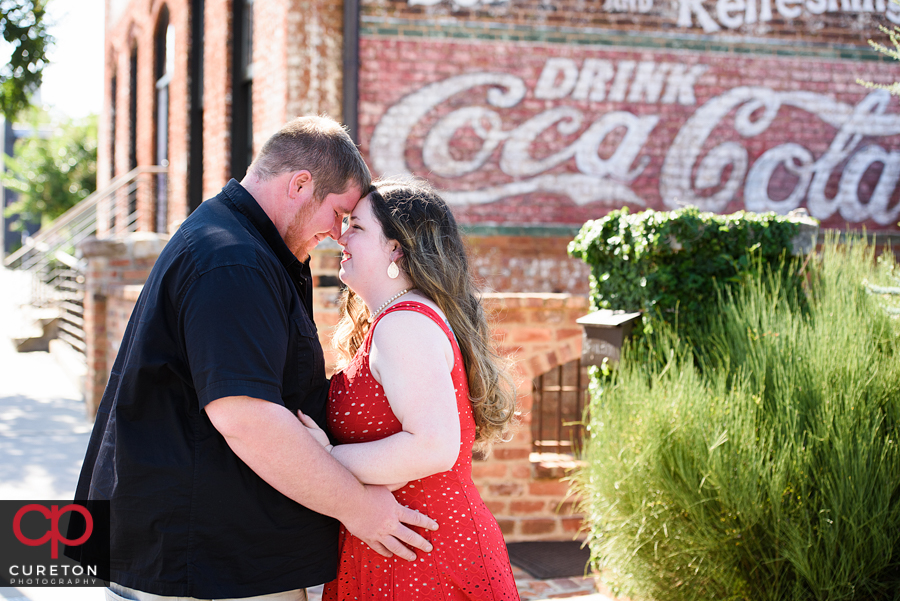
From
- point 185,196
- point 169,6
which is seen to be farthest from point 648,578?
point 169,6

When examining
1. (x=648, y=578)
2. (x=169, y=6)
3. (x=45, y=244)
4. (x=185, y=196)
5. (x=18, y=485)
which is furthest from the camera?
(x=45, y=244)

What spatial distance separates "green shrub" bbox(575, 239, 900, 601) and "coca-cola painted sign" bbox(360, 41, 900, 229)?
14.2ft

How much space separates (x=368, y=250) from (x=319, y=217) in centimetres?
17

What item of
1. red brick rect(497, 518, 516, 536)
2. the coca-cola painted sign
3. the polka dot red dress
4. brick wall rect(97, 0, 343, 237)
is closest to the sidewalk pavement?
red brick rect(497, 518, 516, 536)

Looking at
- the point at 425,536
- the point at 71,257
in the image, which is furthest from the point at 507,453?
the point at 71,257

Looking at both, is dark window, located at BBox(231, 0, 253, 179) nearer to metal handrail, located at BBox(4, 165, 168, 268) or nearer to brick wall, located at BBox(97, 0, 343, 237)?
brick wall, located at BBox(97, 0, 343, 237)

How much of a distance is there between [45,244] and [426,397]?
16.5 meters

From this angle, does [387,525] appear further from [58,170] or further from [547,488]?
[58,170]

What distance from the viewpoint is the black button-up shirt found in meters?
1.65

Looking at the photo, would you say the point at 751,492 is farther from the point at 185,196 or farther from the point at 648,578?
the point at 185,196

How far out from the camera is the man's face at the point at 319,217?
199 centimetres

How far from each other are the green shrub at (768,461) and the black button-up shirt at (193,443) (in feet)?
6.47

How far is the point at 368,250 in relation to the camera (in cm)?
199

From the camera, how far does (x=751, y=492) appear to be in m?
2.97
